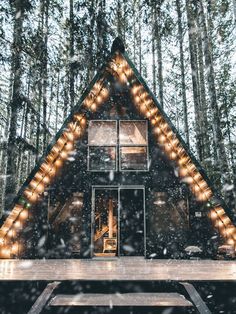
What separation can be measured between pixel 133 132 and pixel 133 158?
2.53ft

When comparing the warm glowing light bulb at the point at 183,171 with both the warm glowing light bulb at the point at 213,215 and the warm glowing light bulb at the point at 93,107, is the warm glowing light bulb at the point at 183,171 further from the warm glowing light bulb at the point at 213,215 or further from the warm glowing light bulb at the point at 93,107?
the warm glowing light bulb at the point at 93,107

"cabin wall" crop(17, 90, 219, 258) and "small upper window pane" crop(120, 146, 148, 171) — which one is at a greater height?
"small upper window pane" crop(120, 146, 148, 171)

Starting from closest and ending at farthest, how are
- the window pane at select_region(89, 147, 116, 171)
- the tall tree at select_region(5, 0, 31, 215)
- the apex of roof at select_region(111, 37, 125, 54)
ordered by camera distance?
the apex of roof at select_region(111, 37, 125, 54) → the window pane at select_region(89, 147, 116, 171) → the tall tree at select_region(5, 0, 31, 215)

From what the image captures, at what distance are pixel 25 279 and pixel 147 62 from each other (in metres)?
19.3

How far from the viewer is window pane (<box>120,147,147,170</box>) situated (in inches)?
319

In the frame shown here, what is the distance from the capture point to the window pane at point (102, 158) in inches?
317

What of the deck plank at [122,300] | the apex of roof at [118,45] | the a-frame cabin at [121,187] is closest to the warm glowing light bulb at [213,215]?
the a-frame cabin at [121,187]

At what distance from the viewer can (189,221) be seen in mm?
7711

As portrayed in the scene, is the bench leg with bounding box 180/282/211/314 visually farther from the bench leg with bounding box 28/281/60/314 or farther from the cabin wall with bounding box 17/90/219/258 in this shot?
the cabin wall with bounding box 17/90/219/258

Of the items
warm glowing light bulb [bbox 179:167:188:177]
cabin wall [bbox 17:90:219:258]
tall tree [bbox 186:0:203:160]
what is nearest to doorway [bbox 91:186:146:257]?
cabin wall [bbox 17:90:219:258]

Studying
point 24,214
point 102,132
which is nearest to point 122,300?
point 24,214

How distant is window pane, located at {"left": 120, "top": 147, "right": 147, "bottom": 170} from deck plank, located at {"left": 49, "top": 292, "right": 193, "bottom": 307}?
4.48 m

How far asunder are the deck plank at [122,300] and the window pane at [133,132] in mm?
4915

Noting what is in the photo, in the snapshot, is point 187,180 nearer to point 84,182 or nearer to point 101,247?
point 84,182
